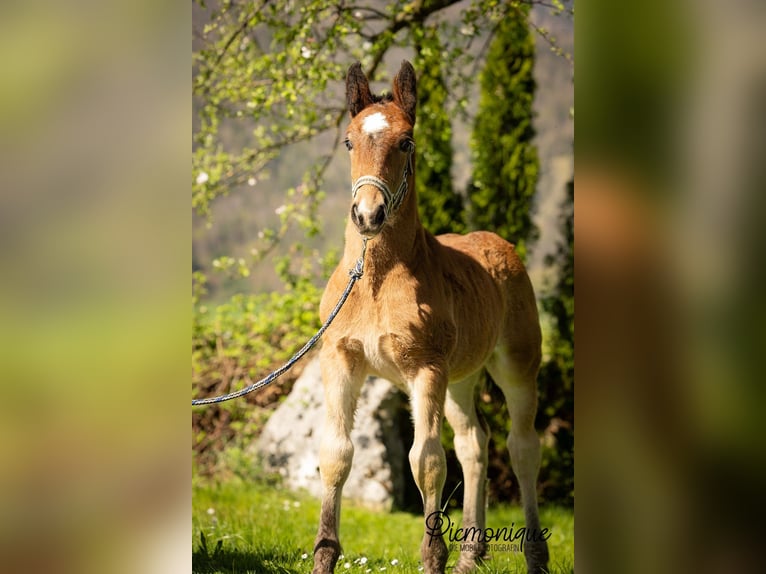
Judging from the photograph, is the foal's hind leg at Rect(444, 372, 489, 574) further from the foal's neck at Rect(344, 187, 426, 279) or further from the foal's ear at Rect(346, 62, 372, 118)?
the foal's ear at Rect(346, 62, 372, 118)

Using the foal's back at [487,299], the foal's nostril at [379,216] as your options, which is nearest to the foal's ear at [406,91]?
the foal's nostril at [379,216]

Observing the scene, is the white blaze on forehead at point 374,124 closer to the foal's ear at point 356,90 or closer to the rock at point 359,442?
the foal's ear at point 356,90

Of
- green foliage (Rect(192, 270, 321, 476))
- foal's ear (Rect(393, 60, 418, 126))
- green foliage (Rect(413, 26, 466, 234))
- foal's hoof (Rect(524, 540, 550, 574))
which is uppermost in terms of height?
green foliage (Rect(413, 26, 466, 234))

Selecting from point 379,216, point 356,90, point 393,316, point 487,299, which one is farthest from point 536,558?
point 356,90

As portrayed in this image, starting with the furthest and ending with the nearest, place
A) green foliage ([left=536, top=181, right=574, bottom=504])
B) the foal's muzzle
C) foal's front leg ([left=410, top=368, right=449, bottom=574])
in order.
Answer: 1. green foliage ([left=536, top=181, right=574, bottom=504])
2. foal's front leg ([left=410, top=368, right=449, bottom=574])
3. the foal's muzzle

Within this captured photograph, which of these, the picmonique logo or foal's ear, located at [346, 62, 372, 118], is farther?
the picmonique logo

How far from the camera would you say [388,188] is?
3.27 metres

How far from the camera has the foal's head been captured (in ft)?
10.3

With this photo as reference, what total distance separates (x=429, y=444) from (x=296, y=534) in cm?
202

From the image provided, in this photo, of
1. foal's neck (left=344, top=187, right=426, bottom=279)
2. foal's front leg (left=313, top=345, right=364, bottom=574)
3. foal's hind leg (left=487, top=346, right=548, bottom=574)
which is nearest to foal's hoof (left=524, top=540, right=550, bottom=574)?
foal's hind leg (left=487, top=346, right=548, bottom=574)

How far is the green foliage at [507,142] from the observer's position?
20.2 ft

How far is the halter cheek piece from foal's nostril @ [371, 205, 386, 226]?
0.7 inches
